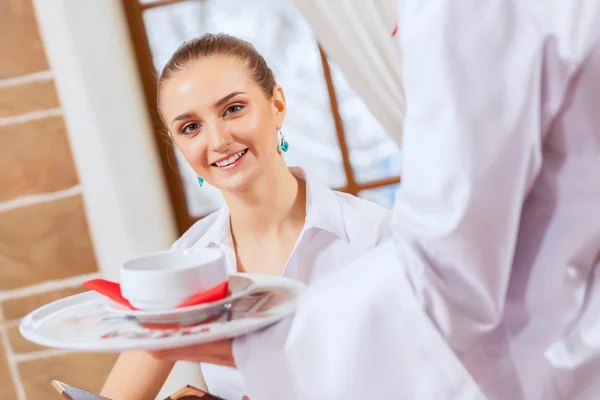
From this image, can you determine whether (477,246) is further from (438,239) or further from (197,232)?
(197,232)

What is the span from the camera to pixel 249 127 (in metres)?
0.89

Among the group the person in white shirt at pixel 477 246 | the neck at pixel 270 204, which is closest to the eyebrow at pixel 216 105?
the neck at pixel 270 204

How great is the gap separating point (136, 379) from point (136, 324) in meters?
0.39

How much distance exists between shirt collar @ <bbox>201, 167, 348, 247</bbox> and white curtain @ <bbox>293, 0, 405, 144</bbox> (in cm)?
53

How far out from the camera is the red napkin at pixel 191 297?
0.58 metres

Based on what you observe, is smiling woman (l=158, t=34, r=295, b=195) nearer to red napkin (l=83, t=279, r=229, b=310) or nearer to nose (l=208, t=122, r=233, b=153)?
nose (l=208, t=122, r=233, b=153)

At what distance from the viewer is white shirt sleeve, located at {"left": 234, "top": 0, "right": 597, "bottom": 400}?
17.3 inches

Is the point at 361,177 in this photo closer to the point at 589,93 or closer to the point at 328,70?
the point at 328,70

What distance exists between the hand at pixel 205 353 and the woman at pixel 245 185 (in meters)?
0.28

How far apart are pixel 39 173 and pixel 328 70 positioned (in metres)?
0.64

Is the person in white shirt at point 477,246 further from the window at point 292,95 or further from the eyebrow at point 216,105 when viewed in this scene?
the window at point 292,95

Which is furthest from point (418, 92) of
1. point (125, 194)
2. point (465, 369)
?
point (125, 194)

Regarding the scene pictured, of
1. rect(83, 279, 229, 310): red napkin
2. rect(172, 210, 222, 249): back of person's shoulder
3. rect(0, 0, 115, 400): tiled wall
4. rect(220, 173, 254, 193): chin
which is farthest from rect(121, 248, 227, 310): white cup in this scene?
rect(0, 0, 115, 400): tiled wall

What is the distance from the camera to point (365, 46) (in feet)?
4.73
